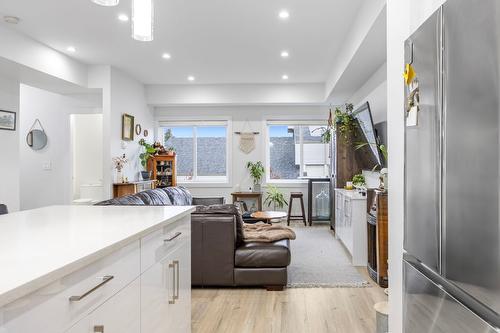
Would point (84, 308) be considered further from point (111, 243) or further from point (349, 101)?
point (349, 101)

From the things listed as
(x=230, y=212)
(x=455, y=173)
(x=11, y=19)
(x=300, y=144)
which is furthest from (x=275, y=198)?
(x=455, y=173)

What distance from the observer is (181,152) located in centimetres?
824

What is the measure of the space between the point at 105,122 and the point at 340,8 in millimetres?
4033

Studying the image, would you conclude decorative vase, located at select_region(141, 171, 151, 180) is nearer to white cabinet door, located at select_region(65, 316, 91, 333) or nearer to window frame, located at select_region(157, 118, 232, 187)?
window frame, located at select_region(157, 118, 232, 187)

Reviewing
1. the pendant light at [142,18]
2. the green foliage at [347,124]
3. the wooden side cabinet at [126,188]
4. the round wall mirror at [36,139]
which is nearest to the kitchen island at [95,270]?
the pendant light at [142,18]

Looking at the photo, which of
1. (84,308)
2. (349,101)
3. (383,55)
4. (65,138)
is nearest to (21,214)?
(84,308)

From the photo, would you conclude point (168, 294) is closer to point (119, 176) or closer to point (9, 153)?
point (9, 153)

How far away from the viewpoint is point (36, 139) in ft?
21.9

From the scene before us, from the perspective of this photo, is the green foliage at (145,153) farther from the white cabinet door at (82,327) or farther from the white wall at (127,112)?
the white cabinet door at (82,327)

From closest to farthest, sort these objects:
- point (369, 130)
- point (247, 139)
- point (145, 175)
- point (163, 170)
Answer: point (369, 130) < point (145, 175) < point (163, 170) < point (247, 139)

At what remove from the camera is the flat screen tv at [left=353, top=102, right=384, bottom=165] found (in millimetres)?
4449

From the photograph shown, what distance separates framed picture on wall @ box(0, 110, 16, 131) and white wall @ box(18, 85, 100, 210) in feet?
5.00

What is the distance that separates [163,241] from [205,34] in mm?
3498

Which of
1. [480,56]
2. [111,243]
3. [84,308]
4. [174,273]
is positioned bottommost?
[174,273]
